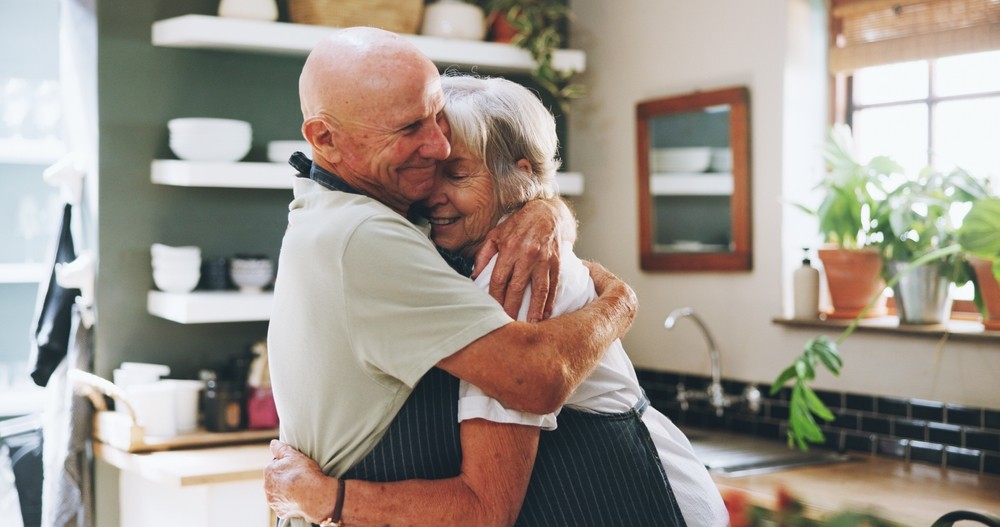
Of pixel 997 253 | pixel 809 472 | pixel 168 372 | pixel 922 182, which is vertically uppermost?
pixel 922 182

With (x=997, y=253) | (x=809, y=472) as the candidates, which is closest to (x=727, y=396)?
(x=809, y=472)

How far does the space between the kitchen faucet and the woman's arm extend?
2.13m

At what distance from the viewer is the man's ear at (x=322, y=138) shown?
138 centimetres

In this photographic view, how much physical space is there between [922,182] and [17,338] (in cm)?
337

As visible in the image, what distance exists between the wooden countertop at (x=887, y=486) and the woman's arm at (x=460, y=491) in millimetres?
1309

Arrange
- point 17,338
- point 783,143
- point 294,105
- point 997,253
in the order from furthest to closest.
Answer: point 17,338 < point 294,105 < point 783,143 < point 997,253

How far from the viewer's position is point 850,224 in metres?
3.22

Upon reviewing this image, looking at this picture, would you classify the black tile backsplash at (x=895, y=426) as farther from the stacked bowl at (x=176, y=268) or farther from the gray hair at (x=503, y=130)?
the gray hair at (x=503, y=130)

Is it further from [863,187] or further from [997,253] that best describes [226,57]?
[997,253]

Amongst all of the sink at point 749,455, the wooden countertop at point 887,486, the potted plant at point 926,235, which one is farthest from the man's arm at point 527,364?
the potted plant at point 926,235

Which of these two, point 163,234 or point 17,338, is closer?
point 163,234

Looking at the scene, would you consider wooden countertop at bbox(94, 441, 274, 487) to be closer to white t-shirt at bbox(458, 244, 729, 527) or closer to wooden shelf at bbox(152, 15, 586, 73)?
wooden shelf at bbox(152, 15, 586, 73)

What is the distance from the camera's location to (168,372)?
11.4ft

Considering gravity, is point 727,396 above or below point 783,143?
below
